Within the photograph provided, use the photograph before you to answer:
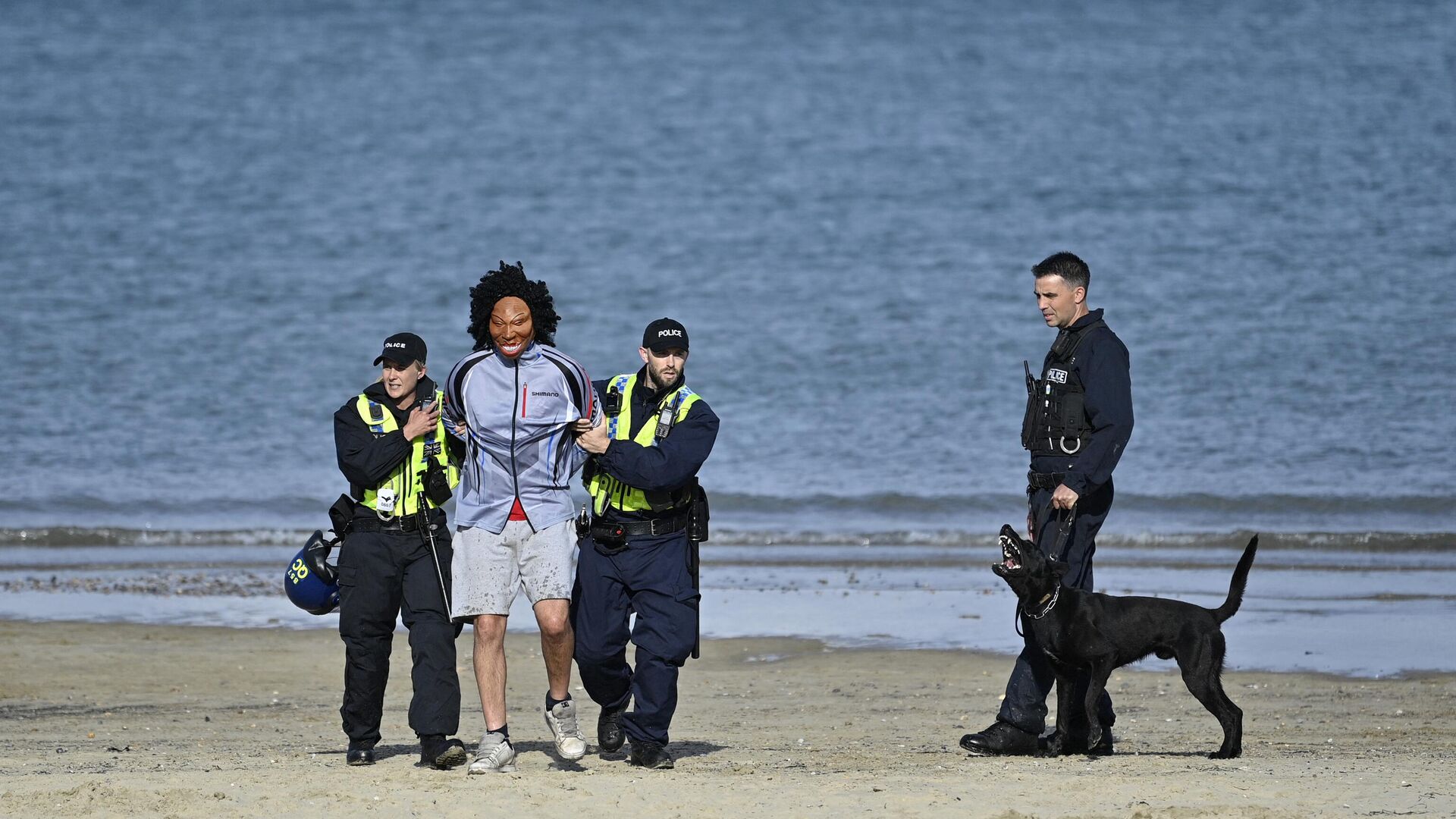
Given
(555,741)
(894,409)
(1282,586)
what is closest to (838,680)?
(555,741)

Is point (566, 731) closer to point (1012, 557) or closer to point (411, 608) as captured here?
point (411, 608)

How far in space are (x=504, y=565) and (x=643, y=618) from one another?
584mm

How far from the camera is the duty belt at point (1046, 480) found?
641 centimetres

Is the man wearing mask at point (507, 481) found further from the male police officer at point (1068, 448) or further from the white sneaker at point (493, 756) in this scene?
the male police officer at point (1068, 448)

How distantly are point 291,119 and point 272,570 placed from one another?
2767cm


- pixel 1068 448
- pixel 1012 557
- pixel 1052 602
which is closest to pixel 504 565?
pixel 1012 557

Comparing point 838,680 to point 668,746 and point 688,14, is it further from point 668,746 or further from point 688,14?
point 688,14

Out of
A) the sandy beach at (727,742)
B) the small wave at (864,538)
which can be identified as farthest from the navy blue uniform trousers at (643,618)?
the small wave at (864,538)

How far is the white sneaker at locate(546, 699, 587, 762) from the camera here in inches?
246

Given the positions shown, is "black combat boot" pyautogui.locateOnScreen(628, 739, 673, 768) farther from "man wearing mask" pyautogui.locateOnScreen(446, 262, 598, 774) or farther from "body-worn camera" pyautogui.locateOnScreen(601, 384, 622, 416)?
"body-worn camera" pyautogui.locateOnScreen(601, 384, 622, 416)

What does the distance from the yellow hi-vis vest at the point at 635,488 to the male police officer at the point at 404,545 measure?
0.57 meters

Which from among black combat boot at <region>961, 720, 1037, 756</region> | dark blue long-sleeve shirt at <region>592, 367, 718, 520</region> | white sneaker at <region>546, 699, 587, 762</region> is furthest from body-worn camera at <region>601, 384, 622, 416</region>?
black combat boot at <region>961, 720, 1037, 756</region>

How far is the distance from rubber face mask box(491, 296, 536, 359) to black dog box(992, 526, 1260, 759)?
6.58 ft

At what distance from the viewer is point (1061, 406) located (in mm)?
6453
